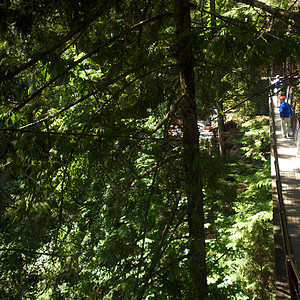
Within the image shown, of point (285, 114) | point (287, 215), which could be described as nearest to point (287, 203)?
point (287, 215)

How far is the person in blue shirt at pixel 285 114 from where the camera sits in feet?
36.5

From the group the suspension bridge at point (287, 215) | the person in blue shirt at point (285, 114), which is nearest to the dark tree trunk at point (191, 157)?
the suspension bridge at point (287, 215)

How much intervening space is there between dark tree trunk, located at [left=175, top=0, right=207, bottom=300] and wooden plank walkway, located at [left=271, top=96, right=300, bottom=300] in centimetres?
98

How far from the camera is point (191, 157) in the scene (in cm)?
435

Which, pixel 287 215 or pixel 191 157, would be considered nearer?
pixel 191 157

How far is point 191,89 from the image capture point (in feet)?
15.1

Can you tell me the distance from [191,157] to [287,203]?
4.12 m

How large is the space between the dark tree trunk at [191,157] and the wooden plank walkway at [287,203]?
984 millimetres

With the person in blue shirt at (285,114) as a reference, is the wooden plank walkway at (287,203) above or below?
below

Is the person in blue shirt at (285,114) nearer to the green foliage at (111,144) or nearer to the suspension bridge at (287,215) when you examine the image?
the suspension bridge at (287,215)

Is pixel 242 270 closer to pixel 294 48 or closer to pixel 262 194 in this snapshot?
pixel 262 194

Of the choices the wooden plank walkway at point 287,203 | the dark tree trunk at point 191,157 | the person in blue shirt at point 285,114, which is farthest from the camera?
the person in blue shirt at point 285,114

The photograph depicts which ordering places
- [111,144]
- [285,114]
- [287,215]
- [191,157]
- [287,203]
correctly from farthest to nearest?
[285,114] < [287,203] < [287,215] < [111,144] < [191,157]

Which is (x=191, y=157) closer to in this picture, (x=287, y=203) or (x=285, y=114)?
(x=287, y=203)
